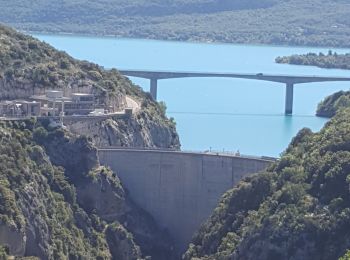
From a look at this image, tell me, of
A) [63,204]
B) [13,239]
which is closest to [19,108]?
[63,204]

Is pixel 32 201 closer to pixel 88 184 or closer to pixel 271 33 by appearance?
pixel 88 184

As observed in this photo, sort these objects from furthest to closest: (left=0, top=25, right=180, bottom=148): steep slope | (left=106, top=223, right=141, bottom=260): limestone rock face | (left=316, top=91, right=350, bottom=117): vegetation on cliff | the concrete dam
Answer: (left=316, top=91, right=350, bottom=117): vegetation on cliff
(left=0, top=25, right=180, bottom=148): steep slope
the concrete dam
(left=106, top=223, right=141, bottom=260): limestone rock face

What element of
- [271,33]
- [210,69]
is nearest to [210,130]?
[210,69]

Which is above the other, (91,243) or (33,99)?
(33,99)

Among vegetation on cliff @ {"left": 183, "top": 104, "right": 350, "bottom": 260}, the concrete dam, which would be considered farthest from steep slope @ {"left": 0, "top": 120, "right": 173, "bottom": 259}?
vegetation on cliff @ {"left": 183, "top": 104, "right": 350, "bottom": 260}

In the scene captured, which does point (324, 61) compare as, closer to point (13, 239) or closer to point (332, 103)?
point (332, 103)

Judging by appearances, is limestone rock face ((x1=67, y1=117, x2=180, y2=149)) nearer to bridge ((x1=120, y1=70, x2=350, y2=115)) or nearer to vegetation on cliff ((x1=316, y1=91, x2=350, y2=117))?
vegetation on cliff ((x1=316, y1=91, x2=350, y2=117))
